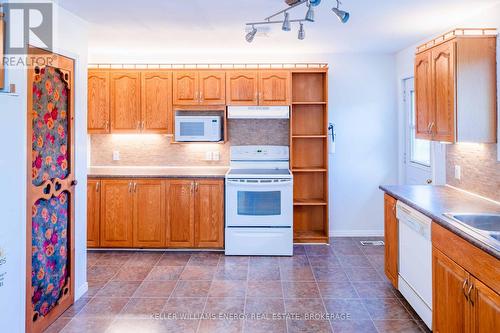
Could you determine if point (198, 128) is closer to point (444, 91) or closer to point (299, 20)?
point (299, 20)

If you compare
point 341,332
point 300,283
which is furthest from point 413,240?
point 300,283

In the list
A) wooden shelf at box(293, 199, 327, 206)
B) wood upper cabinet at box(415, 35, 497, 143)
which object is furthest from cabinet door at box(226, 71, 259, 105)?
wood upper cabinet at box(415, 35, 497, 143)

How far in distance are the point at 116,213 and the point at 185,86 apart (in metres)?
1.73

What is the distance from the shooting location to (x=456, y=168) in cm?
344

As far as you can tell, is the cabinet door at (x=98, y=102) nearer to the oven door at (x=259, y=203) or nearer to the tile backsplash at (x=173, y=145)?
the tile backsplash at (x=173, y=145)

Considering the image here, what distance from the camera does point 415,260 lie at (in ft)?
9.23

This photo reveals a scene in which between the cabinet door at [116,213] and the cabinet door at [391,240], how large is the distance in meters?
2.83

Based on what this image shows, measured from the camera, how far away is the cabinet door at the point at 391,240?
3.23 meters

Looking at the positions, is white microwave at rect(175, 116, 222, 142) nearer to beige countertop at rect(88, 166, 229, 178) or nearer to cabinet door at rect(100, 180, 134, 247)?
beige countertop at rect(88, 166, 229, 178)

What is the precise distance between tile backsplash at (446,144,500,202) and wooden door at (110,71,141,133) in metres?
3.49

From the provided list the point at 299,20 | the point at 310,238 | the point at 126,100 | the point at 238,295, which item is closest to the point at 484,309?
the point at 238,295

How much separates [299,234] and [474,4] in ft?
10.2

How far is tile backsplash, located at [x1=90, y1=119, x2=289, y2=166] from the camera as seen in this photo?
198 inches

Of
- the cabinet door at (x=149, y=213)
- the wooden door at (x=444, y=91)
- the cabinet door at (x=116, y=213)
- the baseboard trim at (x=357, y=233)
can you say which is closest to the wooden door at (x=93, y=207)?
the cabinet door at (x=116, y=213)
